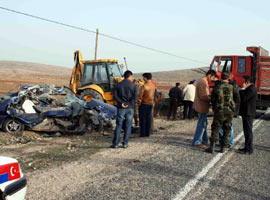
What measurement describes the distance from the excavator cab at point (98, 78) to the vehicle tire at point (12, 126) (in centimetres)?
368

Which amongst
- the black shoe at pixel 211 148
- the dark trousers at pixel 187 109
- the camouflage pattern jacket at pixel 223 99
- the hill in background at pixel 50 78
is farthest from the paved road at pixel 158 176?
the hill in background at pixel 50 78

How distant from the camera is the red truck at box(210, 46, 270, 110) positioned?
515 inches

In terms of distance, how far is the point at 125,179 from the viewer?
15.1ft

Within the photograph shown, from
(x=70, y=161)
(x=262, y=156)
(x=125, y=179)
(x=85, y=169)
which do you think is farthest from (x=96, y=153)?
(x=262, y=156)

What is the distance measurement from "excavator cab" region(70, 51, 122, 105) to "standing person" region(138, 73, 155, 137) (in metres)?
3.92

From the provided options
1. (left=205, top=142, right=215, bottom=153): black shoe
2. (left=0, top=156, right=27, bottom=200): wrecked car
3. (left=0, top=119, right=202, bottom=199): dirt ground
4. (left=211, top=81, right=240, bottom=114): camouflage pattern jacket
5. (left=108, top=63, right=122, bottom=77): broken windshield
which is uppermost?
(left=108, top=63, right=122, bottom=77): broken windshield

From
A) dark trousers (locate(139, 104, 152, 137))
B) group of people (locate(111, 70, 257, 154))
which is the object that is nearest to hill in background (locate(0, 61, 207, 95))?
dark trousers (locate(139, 104, 152, 137))

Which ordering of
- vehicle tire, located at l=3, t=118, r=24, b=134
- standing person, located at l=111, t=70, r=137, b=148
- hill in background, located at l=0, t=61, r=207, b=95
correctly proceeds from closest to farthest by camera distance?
1. standing person, located at l=111, t=70, r=137, b=148
2. vehicle tire, located at l=3, t=118, r=24, b=134
3. hill in background, located at l=0, t=61, r=207, b=95

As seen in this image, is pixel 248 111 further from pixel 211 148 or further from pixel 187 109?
pixel 187 109

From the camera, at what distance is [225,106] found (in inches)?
242

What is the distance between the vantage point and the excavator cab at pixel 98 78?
12023 millimetres

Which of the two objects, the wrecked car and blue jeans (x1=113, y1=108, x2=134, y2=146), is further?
blue jeans (x1=113, y1=108, x2=134, y2=146)

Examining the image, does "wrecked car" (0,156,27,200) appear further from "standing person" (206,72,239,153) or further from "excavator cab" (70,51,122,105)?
"excavator cab" (70,51,122,105)

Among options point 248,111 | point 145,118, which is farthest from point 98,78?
point 248,111
